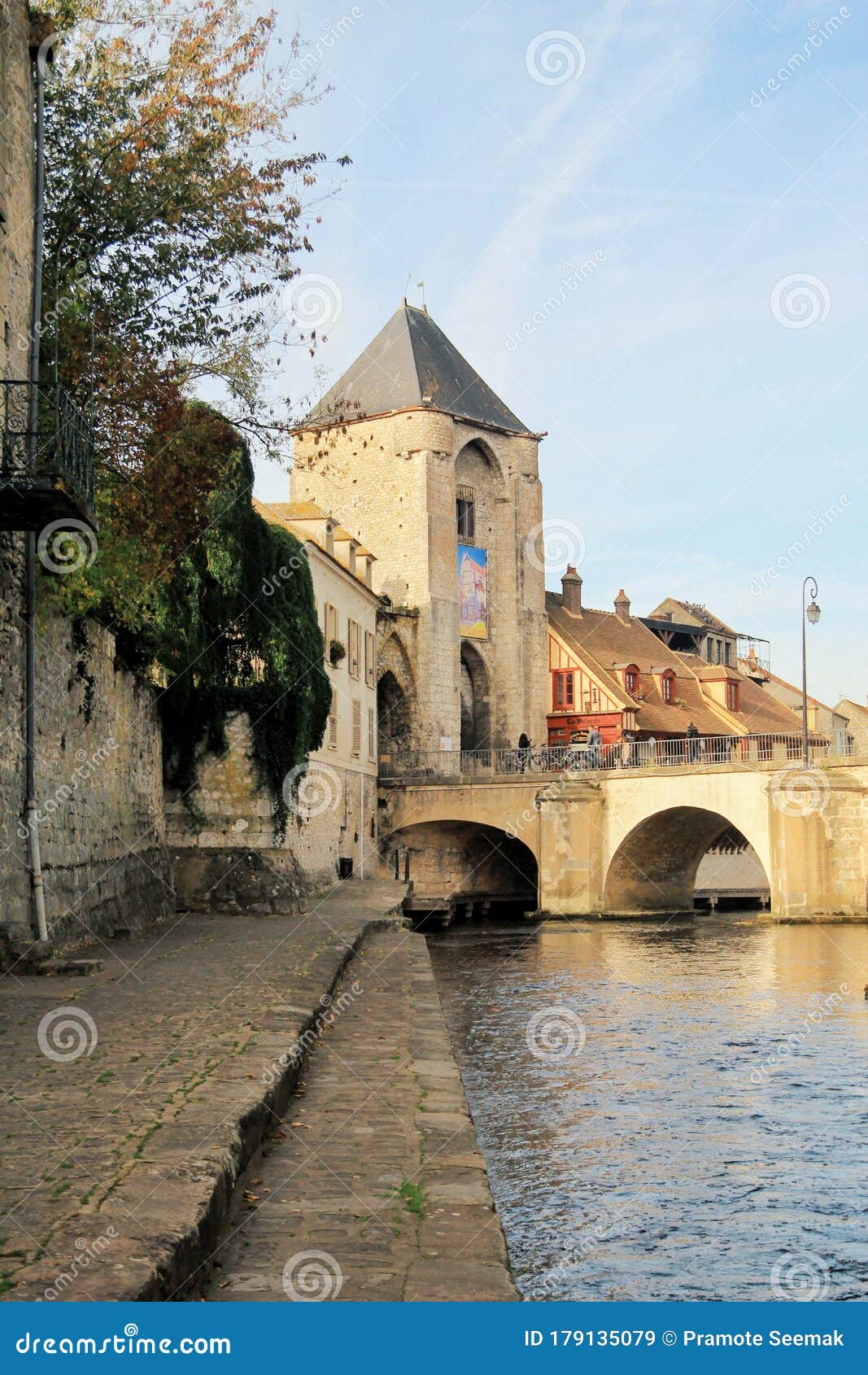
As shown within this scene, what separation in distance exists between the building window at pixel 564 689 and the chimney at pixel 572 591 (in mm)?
5612

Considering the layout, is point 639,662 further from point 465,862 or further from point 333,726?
point 333,726

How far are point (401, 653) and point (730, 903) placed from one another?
15.1 meters

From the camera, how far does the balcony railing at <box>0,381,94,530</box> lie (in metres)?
10.4

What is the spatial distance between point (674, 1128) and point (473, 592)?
4627 centimetres

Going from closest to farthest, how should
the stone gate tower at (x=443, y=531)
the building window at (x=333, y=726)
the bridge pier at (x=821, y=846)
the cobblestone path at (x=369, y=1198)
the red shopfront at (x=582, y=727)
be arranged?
the cobblestone path at (x=369, y=1198)
the bridge pier at (x=821, y=846)
the building window at (x=333, y=726)
the stone gate tower at (x=443, y=531)
the red shopfront at (x=582, y=727)

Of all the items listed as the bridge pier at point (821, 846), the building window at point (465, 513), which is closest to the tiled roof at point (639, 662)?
the building window at point (465, 513)

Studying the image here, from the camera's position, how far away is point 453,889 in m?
48.9

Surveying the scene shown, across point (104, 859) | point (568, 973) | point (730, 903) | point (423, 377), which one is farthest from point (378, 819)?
point (104, 859)

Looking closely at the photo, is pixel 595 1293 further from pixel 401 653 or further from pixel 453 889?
pixel 401 653

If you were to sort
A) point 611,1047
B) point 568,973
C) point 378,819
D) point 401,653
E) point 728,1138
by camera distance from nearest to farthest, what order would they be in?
1. point 728,1138
2. point 611,1047
3. point 568,973
4. point 378,819
5. point 401,653

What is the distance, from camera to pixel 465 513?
56.6 m

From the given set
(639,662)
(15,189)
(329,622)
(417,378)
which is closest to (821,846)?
(329,622)

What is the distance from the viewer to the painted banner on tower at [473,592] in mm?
55031

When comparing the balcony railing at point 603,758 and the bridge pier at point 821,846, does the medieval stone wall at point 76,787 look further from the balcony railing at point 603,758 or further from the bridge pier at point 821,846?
the balcony railing at point 603,758
